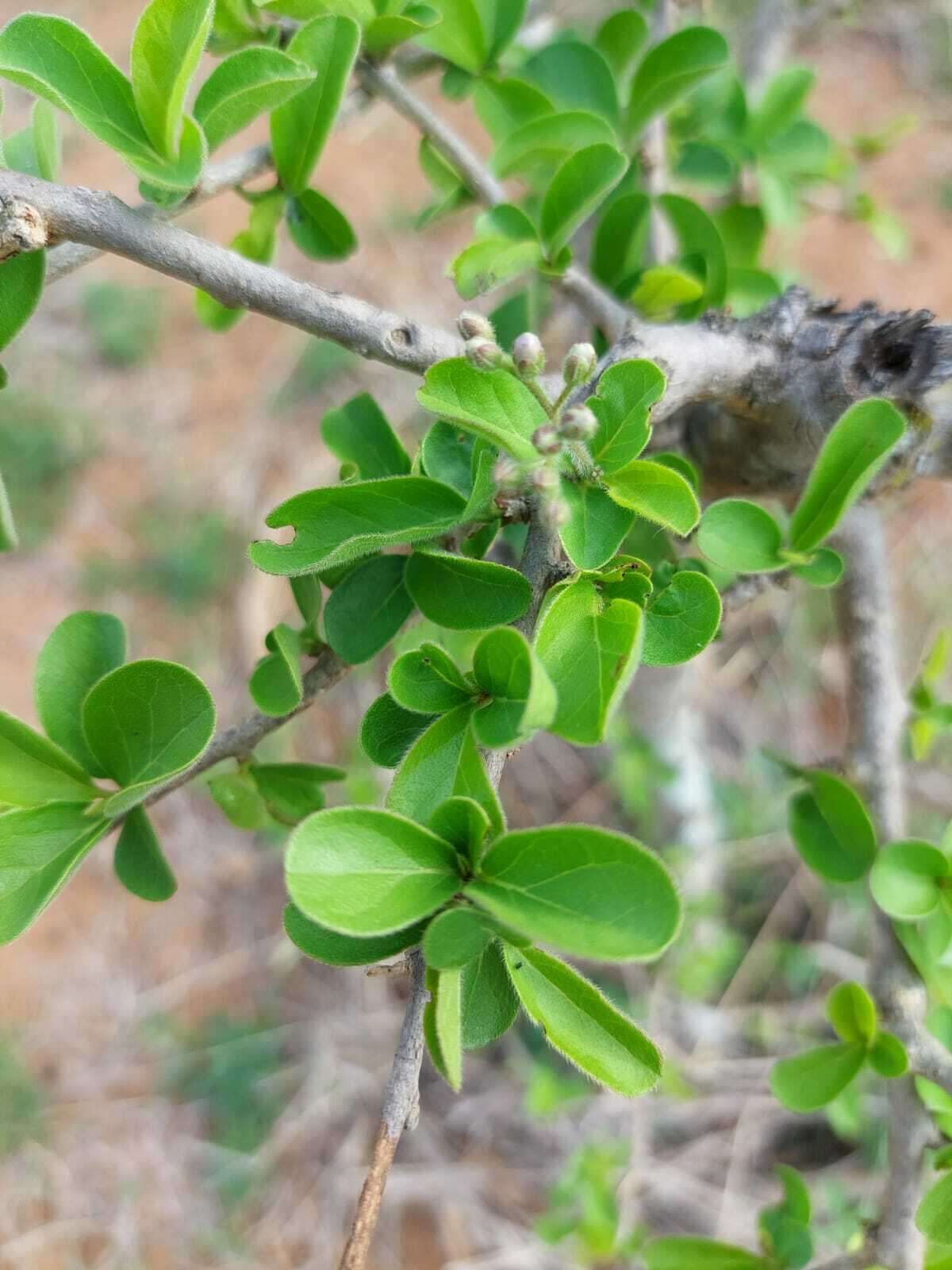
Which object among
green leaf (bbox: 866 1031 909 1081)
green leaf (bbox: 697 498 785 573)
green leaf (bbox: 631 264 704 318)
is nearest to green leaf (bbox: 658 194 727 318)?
green leaf (bbox: 631 264 704 318)

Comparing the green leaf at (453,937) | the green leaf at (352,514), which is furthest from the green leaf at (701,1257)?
the green leaf at (352,514)

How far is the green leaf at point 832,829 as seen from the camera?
77 centimetres

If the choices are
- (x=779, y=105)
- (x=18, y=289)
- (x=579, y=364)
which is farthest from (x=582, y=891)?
(x=779, y=105)

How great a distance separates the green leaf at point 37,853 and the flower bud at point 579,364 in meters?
0.37

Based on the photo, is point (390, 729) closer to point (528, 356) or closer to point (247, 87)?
point (528, 356)

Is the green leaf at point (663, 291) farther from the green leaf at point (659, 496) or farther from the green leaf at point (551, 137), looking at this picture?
the green leaf at point (659, 496)

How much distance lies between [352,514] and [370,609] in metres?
0.10

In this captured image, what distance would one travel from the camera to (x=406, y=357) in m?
0.61

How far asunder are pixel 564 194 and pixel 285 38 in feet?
0.83

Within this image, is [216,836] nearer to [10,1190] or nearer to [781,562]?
[10,1190]

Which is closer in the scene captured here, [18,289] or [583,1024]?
[583,1024]

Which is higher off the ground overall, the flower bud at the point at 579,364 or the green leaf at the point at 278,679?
the flower bud at the point at 579,364

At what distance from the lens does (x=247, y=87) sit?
543 mm

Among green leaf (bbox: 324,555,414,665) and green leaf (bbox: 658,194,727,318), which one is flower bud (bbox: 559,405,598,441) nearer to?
green leaf (bbox: 324,555,414,665)
